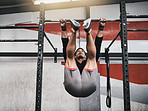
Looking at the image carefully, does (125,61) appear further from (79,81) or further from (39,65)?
(39,65)

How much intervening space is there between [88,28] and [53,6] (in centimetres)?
220

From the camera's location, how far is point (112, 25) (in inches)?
126

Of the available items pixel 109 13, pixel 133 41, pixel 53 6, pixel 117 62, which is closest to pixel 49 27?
pixel 53 6

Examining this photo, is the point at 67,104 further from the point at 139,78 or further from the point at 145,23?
the point at 145,23

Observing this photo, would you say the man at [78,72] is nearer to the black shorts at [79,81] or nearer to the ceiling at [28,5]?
the black shorts at [79,81]

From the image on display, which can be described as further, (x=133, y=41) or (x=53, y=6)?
(x=53, y=6)

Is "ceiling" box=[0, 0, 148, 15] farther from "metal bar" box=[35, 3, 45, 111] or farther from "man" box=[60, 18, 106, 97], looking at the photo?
"metal bar" box=[35, 3, 45, 111]

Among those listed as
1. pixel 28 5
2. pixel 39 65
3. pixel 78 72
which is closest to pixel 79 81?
pixel 78 72

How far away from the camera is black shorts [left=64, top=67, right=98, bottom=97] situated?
1.52 m

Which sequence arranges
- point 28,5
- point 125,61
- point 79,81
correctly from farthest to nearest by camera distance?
point 28,5 < point 79,81 < point 125,61

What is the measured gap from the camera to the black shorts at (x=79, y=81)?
1523 mm

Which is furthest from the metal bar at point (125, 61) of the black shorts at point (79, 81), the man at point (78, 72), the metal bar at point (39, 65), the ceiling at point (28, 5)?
the ceiling at point (28, 5)

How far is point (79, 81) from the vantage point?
1534 millimetres

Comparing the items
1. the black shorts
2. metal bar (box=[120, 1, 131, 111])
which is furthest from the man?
metal bar (box=[120, 1, 131, 111])
